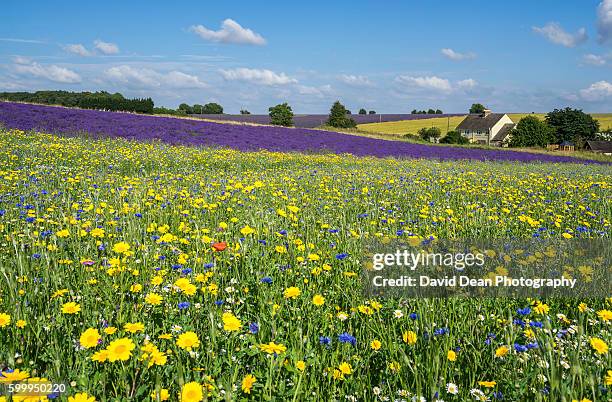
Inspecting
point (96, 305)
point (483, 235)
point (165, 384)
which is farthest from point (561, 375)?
point (483, 235)

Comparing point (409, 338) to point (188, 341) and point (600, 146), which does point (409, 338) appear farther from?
point (600, 146)

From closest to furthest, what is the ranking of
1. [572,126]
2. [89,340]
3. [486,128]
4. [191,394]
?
[191,394]
[89,340]
[572,126]
[486,128]

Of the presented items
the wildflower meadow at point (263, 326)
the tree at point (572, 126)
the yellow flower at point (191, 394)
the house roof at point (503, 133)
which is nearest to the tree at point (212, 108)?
the house roof at point (503, 133)

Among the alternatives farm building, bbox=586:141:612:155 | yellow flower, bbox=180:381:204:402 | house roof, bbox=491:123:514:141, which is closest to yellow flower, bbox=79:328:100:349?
yellow flower, bbox=180:381:204:402

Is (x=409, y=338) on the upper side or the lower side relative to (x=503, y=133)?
lower

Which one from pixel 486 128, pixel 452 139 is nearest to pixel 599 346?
pixel 452 139

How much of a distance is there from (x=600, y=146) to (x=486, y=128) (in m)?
20.1

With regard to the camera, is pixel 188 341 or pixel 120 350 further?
pixel 188 341

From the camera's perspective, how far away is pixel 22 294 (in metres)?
2.67

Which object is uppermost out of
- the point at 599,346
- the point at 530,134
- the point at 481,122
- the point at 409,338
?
the point at 481,122

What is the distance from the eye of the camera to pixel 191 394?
1.54 m

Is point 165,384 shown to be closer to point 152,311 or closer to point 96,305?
point 152,311

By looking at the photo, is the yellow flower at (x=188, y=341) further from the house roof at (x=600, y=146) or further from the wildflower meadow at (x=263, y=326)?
the house roof at (x=600, y=146)

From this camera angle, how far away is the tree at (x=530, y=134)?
70250 millimetres
